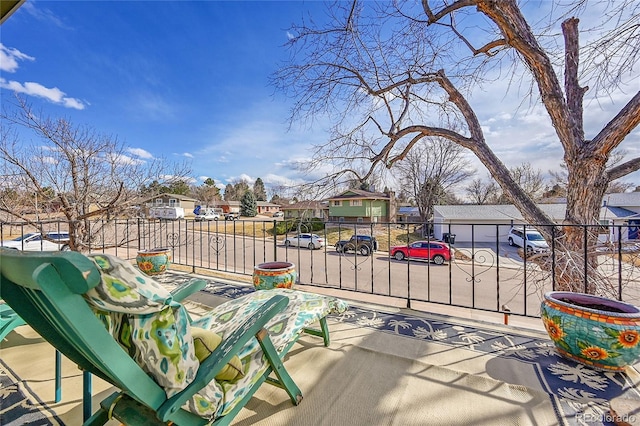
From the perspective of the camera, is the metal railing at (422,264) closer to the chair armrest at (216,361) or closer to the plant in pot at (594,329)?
the plant in pot at (594,329)

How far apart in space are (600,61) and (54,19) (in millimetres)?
6524

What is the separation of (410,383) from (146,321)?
1.53m

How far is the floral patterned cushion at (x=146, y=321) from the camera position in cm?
75

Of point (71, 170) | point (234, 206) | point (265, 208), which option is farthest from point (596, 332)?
point (265, 208)

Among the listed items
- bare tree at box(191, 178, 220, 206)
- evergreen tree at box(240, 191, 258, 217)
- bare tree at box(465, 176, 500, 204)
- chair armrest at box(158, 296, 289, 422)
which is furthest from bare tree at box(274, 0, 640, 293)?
evergreen tree at box(240, 191, 258, 217)

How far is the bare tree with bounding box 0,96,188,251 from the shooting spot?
3.90 m

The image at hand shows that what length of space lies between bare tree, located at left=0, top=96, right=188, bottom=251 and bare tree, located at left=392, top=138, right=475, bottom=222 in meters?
13.3

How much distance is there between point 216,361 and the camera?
3.29 ft

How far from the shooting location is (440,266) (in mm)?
10656

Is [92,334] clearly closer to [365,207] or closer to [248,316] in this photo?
[248,316]

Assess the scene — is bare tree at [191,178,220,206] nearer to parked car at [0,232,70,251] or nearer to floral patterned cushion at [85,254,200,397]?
parked car at [0,232,70,251]

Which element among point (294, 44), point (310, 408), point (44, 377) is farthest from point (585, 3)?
point (44, 377)

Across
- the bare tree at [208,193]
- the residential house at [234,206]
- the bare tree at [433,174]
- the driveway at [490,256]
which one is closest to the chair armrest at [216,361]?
the driveway at [490,256]

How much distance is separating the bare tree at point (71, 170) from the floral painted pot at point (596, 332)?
4.86 metres
